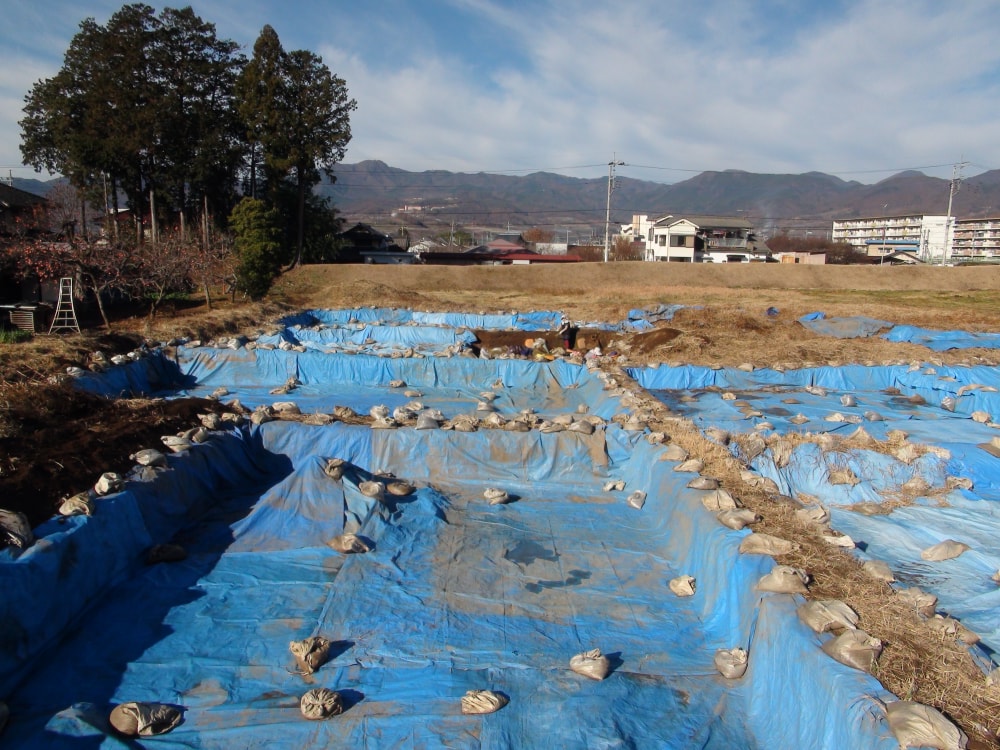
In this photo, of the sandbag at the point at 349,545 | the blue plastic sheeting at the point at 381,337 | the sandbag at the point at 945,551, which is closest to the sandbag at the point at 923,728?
the sandbag at the point at 945,551

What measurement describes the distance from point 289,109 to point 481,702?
26.2 metres

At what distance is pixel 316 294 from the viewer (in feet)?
72.8

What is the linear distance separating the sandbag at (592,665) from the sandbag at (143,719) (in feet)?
6.70

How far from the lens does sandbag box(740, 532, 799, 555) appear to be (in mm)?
4180

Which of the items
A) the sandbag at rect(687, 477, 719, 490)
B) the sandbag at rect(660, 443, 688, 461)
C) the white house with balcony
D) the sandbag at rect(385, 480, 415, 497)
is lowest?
the sandbag at rect(385, 480, 415, 497)

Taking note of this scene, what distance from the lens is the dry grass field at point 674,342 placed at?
11.4ft

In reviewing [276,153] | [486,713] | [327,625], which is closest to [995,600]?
[486,713]

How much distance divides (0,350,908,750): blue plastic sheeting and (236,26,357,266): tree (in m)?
21.7

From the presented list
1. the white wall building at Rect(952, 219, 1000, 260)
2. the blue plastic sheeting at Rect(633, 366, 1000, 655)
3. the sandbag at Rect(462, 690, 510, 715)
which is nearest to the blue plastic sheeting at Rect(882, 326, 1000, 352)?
the blue plastic sheeting at Rect(633, 366, 1000, 655)

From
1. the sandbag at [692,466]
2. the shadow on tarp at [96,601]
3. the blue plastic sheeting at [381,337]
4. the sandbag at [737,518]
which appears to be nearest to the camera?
the shadow on tarp at [96,601]

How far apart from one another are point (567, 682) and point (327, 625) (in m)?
1.52

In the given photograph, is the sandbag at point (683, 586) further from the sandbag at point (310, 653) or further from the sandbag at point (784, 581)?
the sandbag at point (310, 653)

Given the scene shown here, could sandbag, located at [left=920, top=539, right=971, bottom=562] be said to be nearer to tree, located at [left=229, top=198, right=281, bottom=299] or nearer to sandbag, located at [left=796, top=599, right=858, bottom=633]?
sandbag, located at [left=796, top=599, right=858, bottom=633]

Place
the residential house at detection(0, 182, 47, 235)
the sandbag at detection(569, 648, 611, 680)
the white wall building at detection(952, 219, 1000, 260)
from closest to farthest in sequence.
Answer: the sandbag at detection(569, 648, 611, 680) < the residential house at detection(0, 182, 47, 235) < the white wall building at detection(952, 219, 1000, 260)
